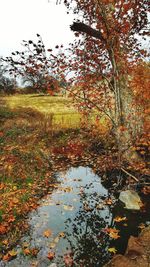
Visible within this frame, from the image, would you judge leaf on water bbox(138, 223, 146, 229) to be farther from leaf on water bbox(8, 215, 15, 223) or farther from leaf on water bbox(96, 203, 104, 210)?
leaf on water bbox(8, 215, 15, 223)

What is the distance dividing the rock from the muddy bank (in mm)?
2326

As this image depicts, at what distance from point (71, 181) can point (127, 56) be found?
5.76 meters

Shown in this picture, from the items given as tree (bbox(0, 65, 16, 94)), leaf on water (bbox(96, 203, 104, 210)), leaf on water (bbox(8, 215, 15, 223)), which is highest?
tree (bbox(0, 65, 16, 94))

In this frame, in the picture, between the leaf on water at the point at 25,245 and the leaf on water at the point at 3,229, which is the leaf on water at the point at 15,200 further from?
the leaf on water at the point at 25,245

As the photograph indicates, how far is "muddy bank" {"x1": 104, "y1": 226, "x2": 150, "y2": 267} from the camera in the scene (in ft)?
16.6

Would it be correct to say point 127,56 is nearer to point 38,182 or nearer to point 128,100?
point 128,100

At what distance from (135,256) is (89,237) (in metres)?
1.98

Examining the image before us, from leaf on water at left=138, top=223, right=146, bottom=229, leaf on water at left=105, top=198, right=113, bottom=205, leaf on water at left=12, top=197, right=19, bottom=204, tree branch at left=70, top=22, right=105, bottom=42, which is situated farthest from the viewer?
tree branch at left=70, top=22, right=105, bottom=42

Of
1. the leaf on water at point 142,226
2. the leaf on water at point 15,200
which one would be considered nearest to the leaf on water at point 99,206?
the leaf on water at point 142,226

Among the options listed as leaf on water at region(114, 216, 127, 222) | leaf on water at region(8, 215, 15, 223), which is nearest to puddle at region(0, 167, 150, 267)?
leaf on water at region(114, 216, 127, 222)

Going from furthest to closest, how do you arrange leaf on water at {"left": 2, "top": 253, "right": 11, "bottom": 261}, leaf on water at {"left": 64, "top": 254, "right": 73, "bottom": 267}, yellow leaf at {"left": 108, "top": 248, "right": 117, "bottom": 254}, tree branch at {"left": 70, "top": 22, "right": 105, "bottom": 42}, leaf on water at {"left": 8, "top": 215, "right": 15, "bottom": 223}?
tree branch at {"left": 70, "top": 22, "right": 105, "bottom": 42}, leaf on water at {"left": 8, "top": 215, "right": 15, "bottom": 223}, yellow leaf at {"left": 108, "top": 248, "right": 117, "bottom": 254}, leaf on water at {"left": 2, "top": 253, "right": 11, "bottom": 261}, leaf on water at {"left": 64, "top": 254, "right": 73, "bottom": 267}

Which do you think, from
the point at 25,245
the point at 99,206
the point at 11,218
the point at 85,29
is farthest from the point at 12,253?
the point at 85,29

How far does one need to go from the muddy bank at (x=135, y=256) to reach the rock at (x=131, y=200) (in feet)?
7.63

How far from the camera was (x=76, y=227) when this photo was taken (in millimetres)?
7594
